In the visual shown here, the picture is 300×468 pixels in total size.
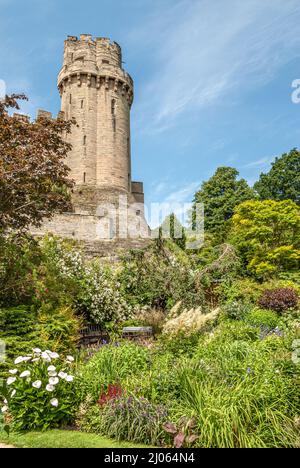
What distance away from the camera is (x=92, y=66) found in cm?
2755

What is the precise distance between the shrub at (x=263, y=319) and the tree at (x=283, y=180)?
2568 cm

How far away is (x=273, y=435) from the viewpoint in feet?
13.6

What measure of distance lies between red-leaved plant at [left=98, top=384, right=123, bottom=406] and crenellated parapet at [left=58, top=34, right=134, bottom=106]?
84.0 feet

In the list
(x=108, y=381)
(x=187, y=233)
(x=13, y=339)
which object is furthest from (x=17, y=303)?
(x=187, y=233)

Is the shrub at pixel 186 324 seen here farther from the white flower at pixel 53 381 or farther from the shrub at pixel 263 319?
the shrub at pixel 263 319

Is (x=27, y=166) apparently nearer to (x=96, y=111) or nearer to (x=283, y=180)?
(x=96, y=111)

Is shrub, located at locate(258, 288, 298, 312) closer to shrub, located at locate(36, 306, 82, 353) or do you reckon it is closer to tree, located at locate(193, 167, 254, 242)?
shrub, located at locate(36, 306, 82, 353)

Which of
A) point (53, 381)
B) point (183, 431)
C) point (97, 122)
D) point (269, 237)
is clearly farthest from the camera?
point (97, 122)

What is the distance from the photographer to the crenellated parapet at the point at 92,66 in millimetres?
27406

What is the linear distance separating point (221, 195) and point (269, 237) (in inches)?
592

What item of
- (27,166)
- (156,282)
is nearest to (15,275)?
(27,166)

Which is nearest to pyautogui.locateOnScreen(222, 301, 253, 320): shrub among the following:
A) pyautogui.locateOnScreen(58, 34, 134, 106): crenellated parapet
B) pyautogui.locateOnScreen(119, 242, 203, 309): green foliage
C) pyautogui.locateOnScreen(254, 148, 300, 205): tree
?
pyautogui.locateOnScreen(119, 242, 203, 309): green foliage
